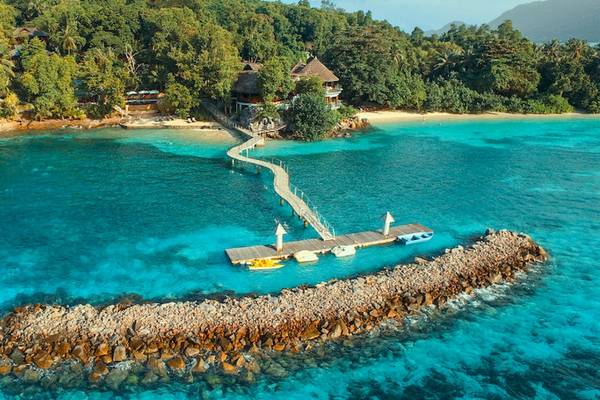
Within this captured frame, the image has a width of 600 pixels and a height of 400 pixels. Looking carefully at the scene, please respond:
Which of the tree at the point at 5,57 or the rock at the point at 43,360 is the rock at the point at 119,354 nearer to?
the rock at the point at 43,360

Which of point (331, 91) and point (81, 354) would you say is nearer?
point (81, 354)

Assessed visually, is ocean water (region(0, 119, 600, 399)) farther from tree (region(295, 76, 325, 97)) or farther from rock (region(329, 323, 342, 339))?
tree (region(295, 76, 325, 97))

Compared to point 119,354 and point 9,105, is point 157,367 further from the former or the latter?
point 9,105

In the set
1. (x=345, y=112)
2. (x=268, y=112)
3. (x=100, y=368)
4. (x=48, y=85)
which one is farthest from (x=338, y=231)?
(x=48, y=85)

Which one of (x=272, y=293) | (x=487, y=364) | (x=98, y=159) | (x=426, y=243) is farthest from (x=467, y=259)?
(x=98, y=159)

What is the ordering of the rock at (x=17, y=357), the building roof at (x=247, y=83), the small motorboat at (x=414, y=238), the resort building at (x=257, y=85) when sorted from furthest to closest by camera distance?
the resort building at (x=257, y=85)
the building roof at (x=247, y=83)
the small motorboat at (x=414, y=238)
the rock at (x=17, y=357)

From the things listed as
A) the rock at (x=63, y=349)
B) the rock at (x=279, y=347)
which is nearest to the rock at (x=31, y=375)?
the rock at (x=63, y=349)

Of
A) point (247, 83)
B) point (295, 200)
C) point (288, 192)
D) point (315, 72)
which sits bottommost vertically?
point (295, 200)
